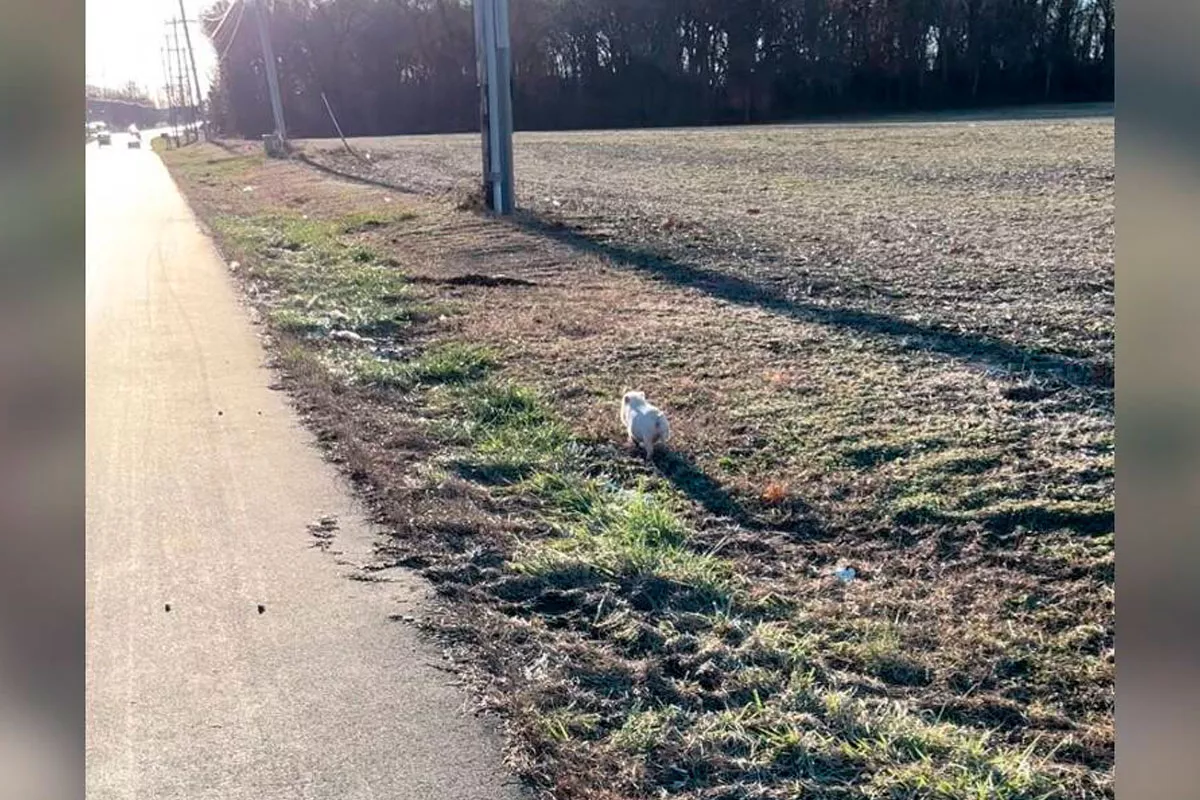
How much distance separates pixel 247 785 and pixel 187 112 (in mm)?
94085

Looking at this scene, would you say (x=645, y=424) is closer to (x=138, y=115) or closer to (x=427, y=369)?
(x=427, y=369)

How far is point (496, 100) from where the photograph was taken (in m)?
17.0

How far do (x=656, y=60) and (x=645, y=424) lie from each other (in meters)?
64.8

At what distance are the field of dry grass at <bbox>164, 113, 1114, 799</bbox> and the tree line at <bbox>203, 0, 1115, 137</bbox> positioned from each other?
52515mm

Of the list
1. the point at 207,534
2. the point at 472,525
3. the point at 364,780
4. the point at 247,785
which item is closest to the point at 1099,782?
the point at 364,780

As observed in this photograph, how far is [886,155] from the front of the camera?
27.5 meters

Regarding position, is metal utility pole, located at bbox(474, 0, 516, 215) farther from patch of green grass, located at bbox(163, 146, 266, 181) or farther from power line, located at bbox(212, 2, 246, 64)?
power line, located at bbox(212, 2, 246, 64)

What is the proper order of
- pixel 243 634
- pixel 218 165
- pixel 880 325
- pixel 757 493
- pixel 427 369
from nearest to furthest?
pixel 243 634
pixel 757 493
pixel 427 369
pixel 880 325
pixel 218 165

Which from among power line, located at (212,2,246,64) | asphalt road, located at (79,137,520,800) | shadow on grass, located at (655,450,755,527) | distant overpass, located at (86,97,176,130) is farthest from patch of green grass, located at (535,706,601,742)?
distant overpass, located at (86,97,176,130)

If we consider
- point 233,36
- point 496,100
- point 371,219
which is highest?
point 233,36

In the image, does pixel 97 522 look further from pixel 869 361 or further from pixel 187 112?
pixel 187 112

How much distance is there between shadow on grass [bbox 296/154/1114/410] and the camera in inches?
254

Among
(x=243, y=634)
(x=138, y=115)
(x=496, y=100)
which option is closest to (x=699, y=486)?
(x=243, y=634)

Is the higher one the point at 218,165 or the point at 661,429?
the point at 218,165
